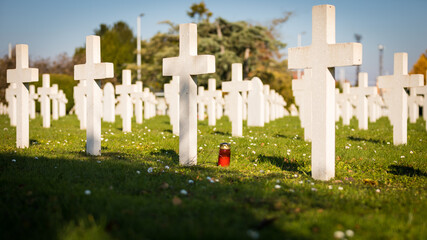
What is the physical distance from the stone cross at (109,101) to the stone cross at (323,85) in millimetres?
13409

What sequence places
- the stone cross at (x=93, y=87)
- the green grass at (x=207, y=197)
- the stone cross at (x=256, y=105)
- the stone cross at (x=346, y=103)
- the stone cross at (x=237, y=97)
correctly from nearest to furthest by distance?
the green grass at (x=207, y=197) → the stone cross at (x=93, y=87) → the stone cross at (x=237, y=97) → the stone cross at (x=256, y=105) → the stone cross at (x=346, y=103)

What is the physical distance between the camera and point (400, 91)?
10164 millimetres

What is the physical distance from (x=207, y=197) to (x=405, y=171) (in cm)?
396

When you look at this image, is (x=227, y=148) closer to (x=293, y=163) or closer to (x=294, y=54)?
(x=293, y=163)

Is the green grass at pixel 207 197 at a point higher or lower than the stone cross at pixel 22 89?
lower

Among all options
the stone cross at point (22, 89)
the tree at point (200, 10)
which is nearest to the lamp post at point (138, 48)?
the tree at point (200, 10)

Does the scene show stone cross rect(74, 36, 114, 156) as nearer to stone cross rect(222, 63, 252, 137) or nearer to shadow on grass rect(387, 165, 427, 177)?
stone cross rect(222, 63, 252, 137)

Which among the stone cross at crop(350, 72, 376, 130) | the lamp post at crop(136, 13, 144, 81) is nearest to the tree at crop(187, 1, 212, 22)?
the lamp post at crop(136, 13, 144, 81)

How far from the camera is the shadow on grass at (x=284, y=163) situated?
22.7ft

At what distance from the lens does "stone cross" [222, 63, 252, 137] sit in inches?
451

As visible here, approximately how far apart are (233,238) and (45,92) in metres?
13.9

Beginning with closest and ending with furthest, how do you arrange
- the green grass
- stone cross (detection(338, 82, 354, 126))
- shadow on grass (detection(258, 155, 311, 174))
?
the green grass < shadow on grass (detection(258, 155, 311, 174)) < stone cross (detection(338, 82, 354, 126))

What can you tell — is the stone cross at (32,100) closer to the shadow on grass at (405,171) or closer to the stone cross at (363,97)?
the stone cross at (363,97)

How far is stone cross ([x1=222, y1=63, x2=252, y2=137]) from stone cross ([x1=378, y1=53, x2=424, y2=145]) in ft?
12.2
